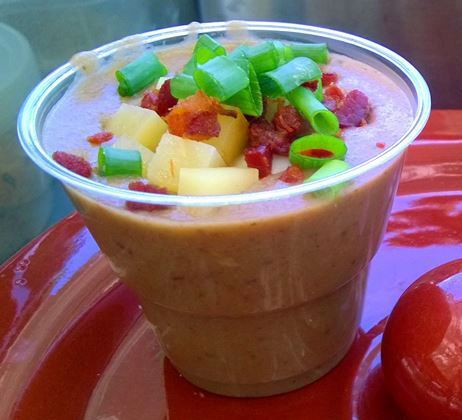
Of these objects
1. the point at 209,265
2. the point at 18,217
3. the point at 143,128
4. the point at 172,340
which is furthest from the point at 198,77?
the point at 18,217

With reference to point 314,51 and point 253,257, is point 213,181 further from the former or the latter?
point 314,51

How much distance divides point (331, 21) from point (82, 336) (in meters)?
1.50

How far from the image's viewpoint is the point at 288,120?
3.27 ft

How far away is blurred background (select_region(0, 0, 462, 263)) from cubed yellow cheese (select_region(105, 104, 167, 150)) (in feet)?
2.86

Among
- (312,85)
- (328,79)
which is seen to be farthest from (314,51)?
(312,85)

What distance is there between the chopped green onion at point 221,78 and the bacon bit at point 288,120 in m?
0.09

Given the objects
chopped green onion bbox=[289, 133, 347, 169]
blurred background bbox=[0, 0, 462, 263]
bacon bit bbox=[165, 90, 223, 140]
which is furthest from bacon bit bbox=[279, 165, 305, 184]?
blurred background bbox=[0, 0, 462, 263]

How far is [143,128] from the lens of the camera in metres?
1.01

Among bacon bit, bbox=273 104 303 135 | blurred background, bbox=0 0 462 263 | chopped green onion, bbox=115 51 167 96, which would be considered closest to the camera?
bacon bit, bbox=273 104 303 135

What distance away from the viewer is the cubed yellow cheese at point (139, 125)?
1005 millimetres

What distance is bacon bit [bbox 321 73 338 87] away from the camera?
115 centimetres

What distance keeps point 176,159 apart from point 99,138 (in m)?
0.19

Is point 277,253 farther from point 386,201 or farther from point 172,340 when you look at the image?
point 172,340

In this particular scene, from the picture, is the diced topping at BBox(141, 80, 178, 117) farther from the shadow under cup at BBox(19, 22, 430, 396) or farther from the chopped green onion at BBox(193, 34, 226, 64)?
the shadow under cup at BBox(19, 22, 430, 396)
